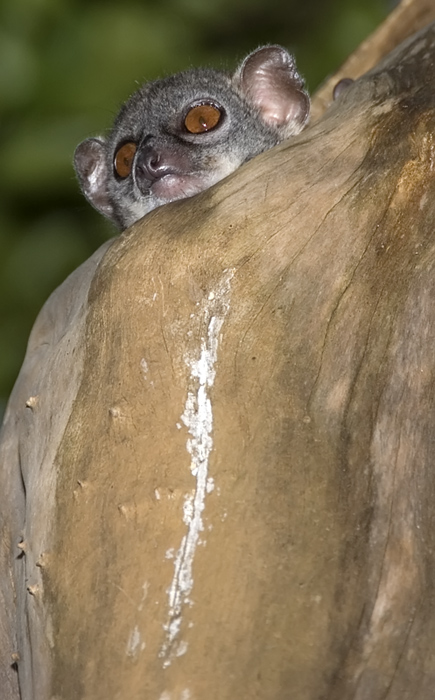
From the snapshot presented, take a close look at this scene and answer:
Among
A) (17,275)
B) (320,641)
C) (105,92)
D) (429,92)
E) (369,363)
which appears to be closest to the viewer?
(320,641)

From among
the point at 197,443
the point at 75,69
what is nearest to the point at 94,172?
the point at 75,69

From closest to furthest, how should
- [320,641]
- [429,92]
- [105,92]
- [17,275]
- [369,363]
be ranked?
[320,641]
[369,363]
[429,92]
[105,92]
[17,275]

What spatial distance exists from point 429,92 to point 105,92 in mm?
2404

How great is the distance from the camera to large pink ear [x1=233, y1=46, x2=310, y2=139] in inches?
157

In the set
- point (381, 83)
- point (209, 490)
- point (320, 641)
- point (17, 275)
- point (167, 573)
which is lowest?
point (320, 641)

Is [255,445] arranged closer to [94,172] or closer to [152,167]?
[152,167]

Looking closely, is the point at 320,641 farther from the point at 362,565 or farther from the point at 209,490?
the point at 209,490

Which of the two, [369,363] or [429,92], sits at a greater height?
[429,92]

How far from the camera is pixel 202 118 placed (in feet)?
12.9

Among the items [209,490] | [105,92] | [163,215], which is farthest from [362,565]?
[105,92]

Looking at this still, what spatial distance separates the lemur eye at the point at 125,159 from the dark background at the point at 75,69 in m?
0.34

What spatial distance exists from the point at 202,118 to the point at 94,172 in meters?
0.61

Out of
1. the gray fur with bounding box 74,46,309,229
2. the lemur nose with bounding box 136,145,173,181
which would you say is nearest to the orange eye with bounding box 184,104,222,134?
the gray fur with bounding box 74,46,309,229

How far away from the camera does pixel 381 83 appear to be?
2.68m
